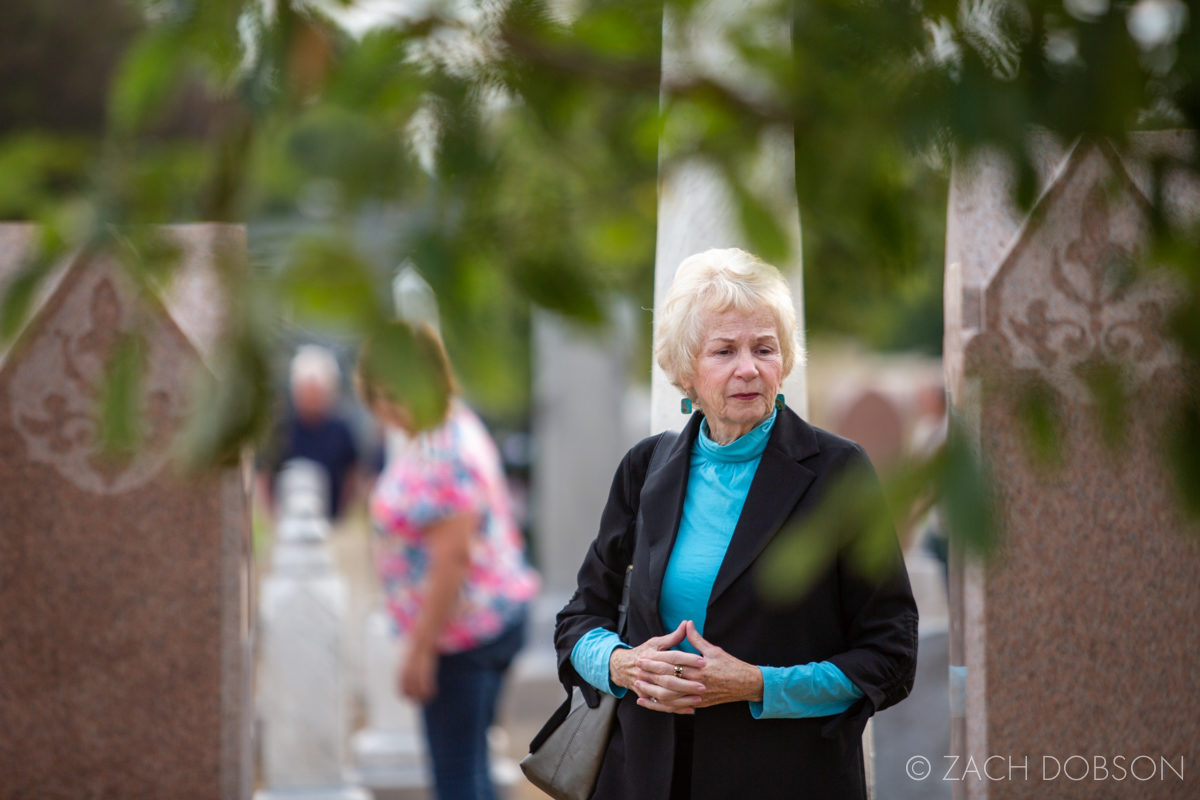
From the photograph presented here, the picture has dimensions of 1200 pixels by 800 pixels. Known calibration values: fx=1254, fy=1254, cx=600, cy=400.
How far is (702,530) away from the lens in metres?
2.78

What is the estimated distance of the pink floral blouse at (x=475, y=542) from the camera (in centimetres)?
445

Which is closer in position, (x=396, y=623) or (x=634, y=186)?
(x=634, y=186)

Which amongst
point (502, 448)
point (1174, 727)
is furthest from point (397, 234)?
point (502, 448)

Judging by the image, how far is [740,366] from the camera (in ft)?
8.95

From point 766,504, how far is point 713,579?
8.2 inches

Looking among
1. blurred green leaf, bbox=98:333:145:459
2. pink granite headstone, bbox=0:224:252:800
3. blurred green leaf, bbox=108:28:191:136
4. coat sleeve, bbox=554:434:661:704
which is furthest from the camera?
pink granite headstone, bbox=0:224:252:800

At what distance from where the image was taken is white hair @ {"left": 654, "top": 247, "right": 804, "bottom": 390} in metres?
2.71

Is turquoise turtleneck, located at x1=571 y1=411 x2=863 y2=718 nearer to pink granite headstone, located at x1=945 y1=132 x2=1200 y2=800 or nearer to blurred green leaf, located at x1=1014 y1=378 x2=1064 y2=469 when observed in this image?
pink granite headstone, located at x1=945 y1=132 x2=1200 y2=800

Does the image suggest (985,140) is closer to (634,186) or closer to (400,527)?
(634,186)

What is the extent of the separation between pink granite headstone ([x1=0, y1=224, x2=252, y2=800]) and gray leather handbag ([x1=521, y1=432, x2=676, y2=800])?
1.50 meters

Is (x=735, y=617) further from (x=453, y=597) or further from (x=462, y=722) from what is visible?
(x=462, y=722)

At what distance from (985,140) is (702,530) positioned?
1.73 m

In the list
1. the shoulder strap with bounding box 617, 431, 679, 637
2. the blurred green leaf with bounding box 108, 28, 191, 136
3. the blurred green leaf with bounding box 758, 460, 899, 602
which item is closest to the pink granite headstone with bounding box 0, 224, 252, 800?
the shoulder strap with bounding box 617, 431, 679, 637

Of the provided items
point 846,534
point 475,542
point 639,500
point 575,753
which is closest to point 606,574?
point 639,500
